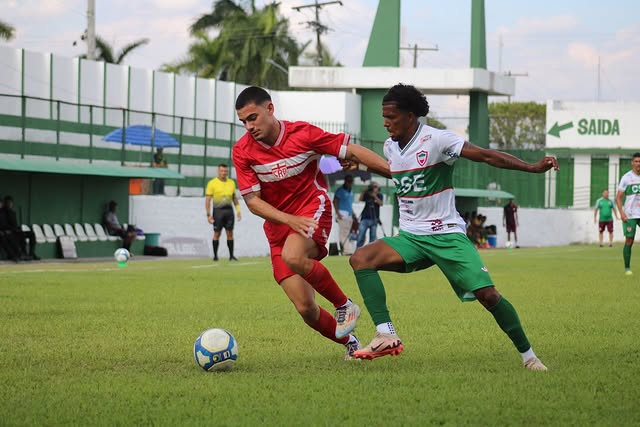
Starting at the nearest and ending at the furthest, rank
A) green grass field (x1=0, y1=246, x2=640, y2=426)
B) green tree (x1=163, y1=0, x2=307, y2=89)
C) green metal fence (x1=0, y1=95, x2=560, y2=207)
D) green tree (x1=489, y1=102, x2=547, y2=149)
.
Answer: green grass field (x1=0, y1=246, x2=640, y2=426)
green metal fence (x1=0, y1=95, x2=560, y2=207)
green tree (x1=163, y1=0, x2=307, y2=89)
green tree (x1=489, y1=102, x2=547, y2=149)

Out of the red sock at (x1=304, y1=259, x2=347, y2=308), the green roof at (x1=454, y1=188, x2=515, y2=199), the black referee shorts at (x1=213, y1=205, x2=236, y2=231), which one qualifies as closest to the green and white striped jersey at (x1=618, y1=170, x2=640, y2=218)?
the black referee shorts at (x1=213, y1=205, x2=236, y2=231)

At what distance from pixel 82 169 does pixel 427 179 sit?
21.4 metres

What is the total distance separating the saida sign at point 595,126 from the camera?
65062 millimetres

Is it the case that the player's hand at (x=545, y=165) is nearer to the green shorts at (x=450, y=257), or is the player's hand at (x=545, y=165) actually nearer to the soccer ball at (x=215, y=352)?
the green shorts at (x=450, y=257)

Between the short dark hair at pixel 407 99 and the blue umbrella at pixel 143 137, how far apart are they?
23.4 meters

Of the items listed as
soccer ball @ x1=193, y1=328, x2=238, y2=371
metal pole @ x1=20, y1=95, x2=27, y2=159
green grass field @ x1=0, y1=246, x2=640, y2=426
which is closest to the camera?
green grass field @ x1=0, y1=246, x2=640, y2=426

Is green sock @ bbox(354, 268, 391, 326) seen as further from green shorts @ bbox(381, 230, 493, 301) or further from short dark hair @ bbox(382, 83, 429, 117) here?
short dark hair @ bbox(382, 83, 429, 117)

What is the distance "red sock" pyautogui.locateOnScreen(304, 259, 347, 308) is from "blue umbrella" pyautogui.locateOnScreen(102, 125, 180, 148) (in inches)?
912

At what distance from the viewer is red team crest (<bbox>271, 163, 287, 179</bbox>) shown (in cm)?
811

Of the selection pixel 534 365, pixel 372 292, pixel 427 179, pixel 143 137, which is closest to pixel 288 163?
pixel 427 179

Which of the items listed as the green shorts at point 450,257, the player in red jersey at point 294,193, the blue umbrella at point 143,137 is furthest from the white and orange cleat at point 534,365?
the blue umbrella at point 143,137

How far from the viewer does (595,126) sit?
214 ft

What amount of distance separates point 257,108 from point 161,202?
24.5 meters

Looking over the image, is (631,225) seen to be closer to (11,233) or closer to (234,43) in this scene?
(11,233)
